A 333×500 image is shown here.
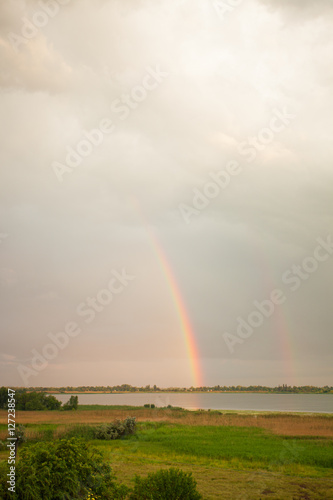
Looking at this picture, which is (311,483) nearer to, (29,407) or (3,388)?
(29,407)

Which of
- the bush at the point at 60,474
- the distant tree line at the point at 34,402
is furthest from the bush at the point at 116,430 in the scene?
the distant tree line at the point at 34,402

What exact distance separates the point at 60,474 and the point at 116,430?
31703 millimetres

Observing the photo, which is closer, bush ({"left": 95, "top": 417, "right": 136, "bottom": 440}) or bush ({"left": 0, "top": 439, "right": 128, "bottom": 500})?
bush ({"left": 0, "top": 439, "right": 128, "bottom": 500})

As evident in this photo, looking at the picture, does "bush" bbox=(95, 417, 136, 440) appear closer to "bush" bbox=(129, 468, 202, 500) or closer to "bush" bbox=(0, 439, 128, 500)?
"bush" bbox=(129, 468, 202, 500)

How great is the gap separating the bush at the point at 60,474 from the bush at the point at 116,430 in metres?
29.9

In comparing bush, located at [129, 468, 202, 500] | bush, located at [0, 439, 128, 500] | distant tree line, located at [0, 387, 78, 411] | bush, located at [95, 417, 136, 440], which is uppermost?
bush, located at [0, 439, 128, 500]

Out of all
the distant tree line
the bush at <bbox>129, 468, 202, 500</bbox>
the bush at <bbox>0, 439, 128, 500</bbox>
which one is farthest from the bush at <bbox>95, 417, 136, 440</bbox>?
the distant tree line

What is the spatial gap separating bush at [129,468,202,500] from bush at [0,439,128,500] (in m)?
1.19

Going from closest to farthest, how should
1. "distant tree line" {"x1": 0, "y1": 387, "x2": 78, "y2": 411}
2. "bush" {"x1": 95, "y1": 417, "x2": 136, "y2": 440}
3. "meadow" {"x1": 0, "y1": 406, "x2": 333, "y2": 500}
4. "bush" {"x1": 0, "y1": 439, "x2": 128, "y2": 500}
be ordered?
1. "bush" {"x1": 0, "y1": 439, "x2": 128, "y2": 500}
2. "meadow" {"x1": 0, "y1": 406, "x2": 333, "y2": 500}
3. "bush" {"x1": 95, "y1": 417, "x2": 136, "y2": 440}
4. "distant tree line" {"x1": 0, "y1": 387, "x2": 78, "y2": 411}

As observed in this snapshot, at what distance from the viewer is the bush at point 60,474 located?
22.9ft

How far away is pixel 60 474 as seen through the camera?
7352mm

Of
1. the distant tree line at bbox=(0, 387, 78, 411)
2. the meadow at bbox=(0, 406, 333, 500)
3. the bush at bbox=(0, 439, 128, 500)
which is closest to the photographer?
the bush at bbox=(0, 439, 128, 500)

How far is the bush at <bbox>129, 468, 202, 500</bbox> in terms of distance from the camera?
9203mm

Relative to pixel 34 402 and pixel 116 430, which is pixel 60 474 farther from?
pixel 34 402
